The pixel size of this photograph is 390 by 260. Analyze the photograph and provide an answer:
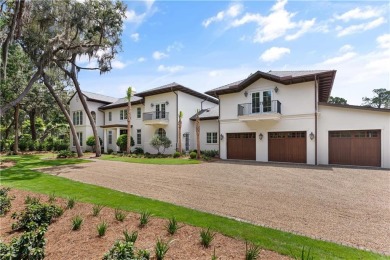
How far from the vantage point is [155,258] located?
393 centimetres

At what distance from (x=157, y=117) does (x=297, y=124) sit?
42.3ft

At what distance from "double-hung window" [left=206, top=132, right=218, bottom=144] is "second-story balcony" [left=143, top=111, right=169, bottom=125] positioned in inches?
168

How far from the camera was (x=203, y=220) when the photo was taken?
527cm

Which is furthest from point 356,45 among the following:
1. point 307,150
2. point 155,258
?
point 155,258

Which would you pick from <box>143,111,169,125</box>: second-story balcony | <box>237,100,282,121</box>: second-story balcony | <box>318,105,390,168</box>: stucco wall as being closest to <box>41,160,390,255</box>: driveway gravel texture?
<box>318,105,390,168</box>: stucco wall

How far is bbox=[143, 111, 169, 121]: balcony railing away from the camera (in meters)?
22.7

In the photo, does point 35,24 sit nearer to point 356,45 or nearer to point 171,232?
point 171,232

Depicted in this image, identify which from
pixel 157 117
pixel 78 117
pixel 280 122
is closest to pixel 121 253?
pixel 280 122

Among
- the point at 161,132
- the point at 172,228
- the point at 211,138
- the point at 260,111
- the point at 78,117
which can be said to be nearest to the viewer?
the point at 172,228

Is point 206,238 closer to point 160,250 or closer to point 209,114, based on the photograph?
point 160,250

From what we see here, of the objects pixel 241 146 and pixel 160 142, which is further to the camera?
pixel 160 142

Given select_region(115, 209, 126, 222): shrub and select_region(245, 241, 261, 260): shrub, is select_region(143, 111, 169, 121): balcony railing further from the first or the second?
select_region(245, 241, 261, 260): shrub

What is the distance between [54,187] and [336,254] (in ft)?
29.9

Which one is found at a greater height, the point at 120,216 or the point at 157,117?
the point at 157,117
